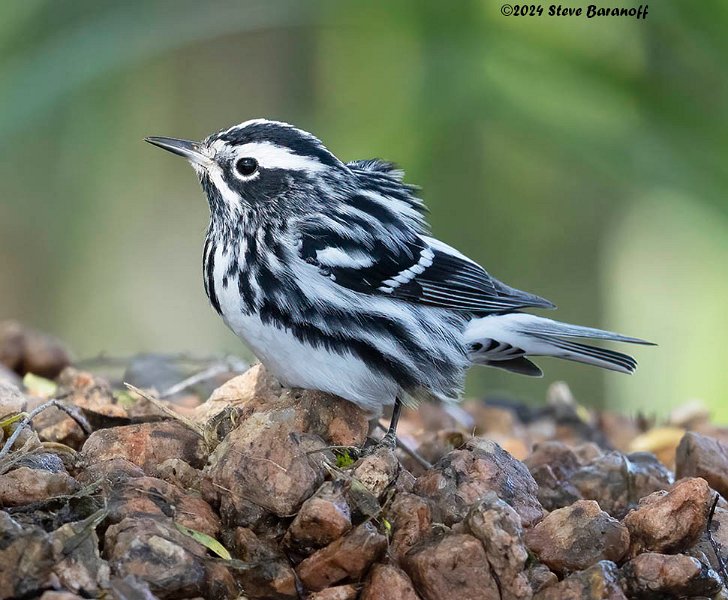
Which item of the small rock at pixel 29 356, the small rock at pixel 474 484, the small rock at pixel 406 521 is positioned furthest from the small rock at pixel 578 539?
the small rock at pixel 29 356

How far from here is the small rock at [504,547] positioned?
2166 millimetres

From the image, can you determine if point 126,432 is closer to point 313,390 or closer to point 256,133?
point 313,390

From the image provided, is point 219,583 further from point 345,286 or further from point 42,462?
point 345,286

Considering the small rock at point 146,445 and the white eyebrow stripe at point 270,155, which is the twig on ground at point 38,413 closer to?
the small rock at point 146,445

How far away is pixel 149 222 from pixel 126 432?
15.2 feet

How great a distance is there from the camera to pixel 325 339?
3.23m

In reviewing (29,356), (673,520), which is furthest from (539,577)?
(29,356)

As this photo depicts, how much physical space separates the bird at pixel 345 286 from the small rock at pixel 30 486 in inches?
39.6

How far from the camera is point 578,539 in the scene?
2297mm

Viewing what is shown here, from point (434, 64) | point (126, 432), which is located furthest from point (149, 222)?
point (126, 432)

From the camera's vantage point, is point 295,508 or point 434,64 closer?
point 295,508

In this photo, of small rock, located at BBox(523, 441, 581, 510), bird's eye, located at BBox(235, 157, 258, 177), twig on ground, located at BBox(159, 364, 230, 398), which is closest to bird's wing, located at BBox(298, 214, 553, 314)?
bird's eye, located at BBox(235, 157, 258, 177)

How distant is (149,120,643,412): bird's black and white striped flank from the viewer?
127 inches

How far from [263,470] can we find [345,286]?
3.46 ft
